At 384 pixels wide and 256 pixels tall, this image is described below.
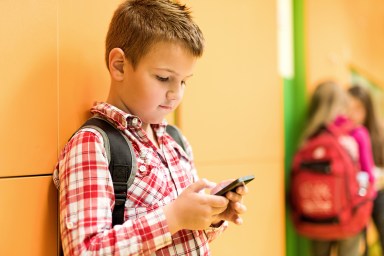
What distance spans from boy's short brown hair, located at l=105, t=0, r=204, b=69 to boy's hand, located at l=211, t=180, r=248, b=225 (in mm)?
408

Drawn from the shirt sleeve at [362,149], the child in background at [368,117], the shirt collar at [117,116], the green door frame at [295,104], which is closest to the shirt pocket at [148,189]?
the shirt collar at [117,116]

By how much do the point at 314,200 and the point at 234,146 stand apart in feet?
3.54

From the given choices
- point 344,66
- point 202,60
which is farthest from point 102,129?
point 344,66

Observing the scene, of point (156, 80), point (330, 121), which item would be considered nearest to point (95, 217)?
point (156, 80)

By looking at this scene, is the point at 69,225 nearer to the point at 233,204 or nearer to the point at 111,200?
the point at 111,200

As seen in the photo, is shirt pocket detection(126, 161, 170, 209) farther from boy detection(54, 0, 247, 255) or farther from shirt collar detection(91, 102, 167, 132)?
shirt collar detection(91, 102, 167, 132)

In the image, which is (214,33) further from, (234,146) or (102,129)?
(102,129)

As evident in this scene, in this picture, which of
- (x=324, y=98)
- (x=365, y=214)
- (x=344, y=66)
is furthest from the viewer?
(x=344, y=66)

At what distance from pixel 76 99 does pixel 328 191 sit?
2148 millimetres

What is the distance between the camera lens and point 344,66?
439 cm

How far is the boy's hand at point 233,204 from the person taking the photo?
1306 mm

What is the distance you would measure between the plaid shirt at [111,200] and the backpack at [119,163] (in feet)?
0.07

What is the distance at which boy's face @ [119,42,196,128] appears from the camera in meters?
1.36

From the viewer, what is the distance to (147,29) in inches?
53.9
